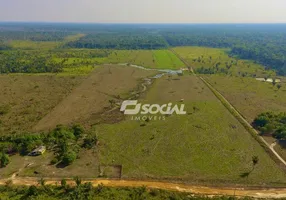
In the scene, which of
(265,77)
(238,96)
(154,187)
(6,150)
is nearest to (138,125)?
(154,187)

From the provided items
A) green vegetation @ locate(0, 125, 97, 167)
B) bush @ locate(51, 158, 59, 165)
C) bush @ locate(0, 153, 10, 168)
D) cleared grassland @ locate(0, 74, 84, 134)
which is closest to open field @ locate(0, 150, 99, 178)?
bush @ locate(51, 158, 59, 165)

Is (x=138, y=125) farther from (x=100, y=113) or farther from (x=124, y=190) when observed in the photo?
(x=124, y=190)

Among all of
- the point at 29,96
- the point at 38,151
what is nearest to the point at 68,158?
the point at 38,151

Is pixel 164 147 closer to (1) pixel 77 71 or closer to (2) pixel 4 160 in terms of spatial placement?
(2) pixel 4 160

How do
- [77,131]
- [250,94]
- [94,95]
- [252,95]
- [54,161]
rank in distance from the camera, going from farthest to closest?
1. [94,95]
2. [250,94]
3. [252,95]
4. [77,131]
5. [54,161]

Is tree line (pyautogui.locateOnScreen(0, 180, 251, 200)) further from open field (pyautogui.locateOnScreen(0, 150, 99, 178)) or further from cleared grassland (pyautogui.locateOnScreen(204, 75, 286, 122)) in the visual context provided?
cleared grassland (pyautogui.locateOnScreen(204, 75, 286, 122))

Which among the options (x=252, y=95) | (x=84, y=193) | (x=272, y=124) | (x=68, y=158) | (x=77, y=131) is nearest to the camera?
(x=84, y=193)
